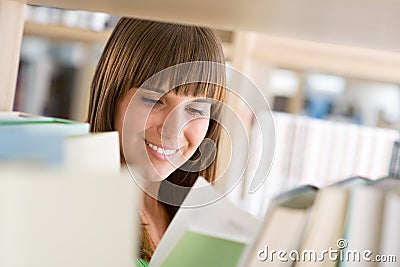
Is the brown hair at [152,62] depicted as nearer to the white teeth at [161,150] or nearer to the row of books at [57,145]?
→ the white teeth at [161,150]

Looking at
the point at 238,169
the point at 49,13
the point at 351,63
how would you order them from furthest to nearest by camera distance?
the point at 49,13
the point at 351,63
the point at 238,169

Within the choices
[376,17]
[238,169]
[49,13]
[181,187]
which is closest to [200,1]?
[376,17]

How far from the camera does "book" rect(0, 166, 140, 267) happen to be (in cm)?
25

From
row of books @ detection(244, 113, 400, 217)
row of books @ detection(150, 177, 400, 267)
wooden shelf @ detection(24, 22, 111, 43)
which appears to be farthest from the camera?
wooden shelf @ detection(24, 22, 111, 43)

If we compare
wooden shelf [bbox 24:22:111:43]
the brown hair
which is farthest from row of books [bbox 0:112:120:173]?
wooden shelf [bbox 24:22:111:43]

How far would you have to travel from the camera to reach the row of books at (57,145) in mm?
326

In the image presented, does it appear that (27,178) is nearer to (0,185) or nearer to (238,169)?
(0,185)

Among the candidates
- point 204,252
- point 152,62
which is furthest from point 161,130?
point 204,252

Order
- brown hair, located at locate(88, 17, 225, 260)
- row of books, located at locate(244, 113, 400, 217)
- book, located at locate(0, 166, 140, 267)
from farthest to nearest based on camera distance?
row of books, located at locate(244, 113, 400, 217)
brown hair, located at locate(88, 17, 225, 260)
book, located at locate(0, 166, 140, 267)

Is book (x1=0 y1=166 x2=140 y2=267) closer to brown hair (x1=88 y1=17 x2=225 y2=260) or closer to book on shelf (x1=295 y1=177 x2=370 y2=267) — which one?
book on shelf (x1=295 y1=177 x2=370 y2=267)

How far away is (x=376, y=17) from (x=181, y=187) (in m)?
0.60

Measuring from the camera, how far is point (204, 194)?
0.53 metres

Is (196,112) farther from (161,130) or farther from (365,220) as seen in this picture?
(365,220)

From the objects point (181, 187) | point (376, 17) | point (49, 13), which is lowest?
point (181, 187)
